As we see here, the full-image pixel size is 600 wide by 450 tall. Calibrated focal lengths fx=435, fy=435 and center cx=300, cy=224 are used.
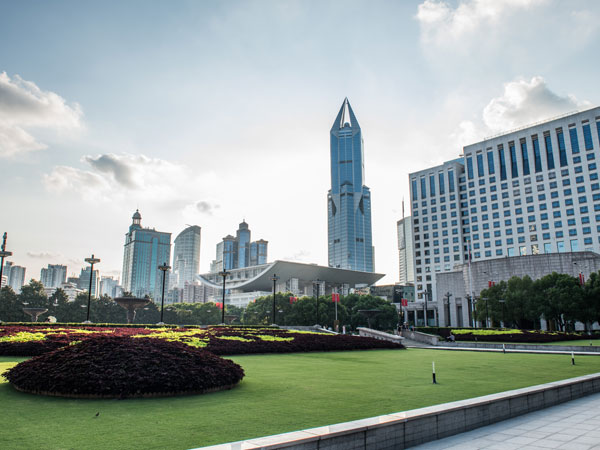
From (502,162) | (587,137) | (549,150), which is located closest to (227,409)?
(587,137)

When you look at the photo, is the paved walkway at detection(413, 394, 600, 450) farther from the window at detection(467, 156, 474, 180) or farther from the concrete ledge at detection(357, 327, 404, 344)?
the window at detection(467, 156, 474, 180)

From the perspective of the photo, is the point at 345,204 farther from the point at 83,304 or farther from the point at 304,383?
the point at 304,383

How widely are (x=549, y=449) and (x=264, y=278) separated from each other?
10217cm

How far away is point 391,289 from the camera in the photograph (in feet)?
436

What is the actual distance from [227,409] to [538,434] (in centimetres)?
441

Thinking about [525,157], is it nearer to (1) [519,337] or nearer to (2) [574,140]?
(2) [574,140]

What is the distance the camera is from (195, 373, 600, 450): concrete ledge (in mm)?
4426

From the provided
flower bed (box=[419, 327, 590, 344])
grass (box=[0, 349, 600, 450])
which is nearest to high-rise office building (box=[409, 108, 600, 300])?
flower bed (box=[419, 327, 590, 344])

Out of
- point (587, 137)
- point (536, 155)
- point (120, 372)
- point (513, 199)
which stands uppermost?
point (587, 137)

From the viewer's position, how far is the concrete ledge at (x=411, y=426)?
4426 mm

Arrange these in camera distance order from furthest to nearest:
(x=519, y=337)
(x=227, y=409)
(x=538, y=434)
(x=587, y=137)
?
(x=587, y=137), (x=519, y=337), (x=227, y=409), (x=538, y=434)

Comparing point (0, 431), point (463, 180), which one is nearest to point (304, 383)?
point (0, 431)

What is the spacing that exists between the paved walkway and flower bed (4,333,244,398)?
13.3ft

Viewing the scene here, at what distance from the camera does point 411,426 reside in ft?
17.9
